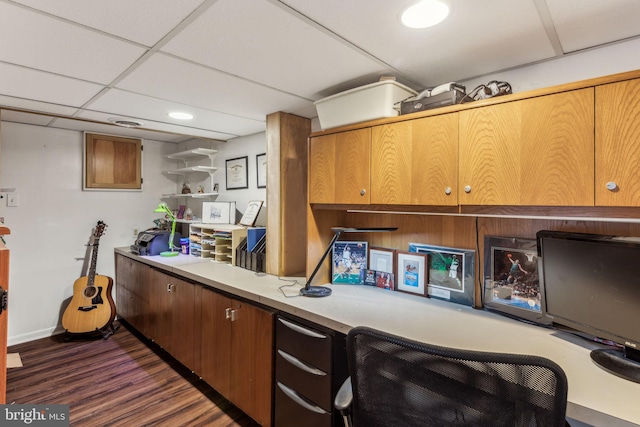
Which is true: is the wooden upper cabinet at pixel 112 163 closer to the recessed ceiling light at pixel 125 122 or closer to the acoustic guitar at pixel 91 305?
the acoustic guitar at pixel 91 305

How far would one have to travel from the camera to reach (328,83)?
1.89 metres

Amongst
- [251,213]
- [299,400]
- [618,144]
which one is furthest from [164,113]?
[618,144]

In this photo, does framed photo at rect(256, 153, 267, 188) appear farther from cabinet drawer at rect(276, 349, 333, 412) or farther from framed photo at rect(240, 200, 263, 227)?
cabinet drawer at rect(276, 349, 333, 412)

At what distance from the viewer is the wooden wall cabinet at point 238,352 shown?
1.89m

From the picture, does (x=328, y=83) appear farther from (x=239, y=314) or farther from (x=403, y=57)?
(x=239, y=314)

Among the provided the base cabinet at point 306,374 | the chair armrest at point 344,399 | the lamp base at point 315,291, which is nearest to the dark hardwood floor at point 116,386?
the base cabinet at point 306,374

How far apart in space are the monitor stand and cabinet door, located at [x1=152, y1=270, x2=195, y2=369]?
2296mm

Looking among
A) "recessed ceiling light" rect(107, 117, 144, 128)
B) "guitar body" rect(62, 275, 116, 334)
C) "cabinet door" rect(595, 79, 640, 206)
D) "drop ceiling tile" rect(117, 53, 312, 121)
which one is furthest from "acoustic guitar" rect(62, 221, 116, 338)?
"cabinet door" rect(595, 79, 640, 206)

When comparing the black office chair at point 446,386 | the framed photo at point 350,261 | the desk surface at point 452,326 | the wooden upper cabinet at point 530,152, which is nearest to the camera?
the black office chair at point 446,386

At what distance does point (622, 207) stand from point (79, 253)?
4.30m

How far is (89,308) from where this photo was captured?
3250 mm

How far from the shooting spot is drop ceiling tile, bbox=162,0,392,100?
1.24 m

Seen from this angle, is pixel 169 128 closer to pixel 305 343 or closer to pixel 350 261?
pixel 350 261

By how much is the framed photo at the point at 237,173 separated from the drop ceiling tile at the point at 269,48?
144cm
